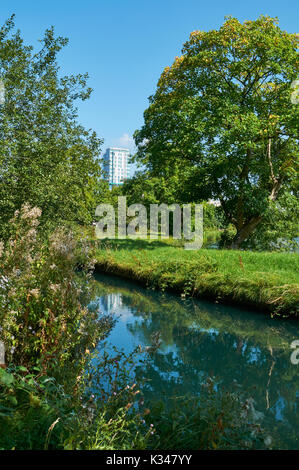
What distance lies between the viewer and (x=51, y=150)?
29.0ft

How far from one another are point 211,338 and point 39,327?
420cm

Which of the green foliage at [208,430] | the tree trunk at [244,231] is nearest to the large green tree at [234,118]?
the tree trunk at [244,231]

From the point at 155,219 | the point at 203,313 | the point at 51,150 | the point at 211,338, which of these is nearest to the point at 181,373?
the point at 211,338

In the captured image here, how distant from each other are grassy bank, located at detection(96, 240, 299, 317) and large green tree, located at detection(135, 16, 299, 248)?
4.07 m

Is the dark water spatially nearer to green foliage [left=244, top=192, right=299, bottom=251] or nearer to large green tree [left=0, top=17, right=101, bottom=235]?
large green tree [left=0, top=17, right=101, bottom=235]

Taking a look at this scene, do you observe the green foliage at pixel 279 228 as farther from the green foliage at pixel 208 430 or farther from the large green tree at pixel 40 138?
the green foliage at pixel 208 430

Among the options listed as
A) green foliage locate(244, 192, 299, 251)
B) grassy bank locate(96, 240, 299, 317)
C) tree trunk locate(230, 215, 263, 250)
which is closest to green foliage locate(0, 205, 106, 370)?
grassy bank locate(96, 240, 299, 317)

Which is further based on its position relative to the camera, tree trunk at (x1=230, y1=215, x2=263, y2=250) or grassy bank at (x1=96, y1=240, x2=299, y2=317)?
tree trunk at (x1=230, y1=215, x2=263, y2=250)

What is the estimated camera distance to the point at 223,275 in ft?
33.8

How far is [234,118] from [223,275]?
680cm

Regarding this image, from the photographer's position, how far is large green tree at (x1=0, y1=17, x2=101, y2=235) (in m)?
8.10

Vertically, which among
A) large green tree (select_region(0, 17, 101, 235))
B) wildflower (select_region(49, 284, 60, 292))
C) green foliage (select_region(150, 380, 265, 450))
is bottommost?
green foliage (select_region(150, 380, 265, 450))

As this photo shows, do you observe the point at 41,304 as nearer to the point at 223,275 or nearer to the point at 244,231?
the point at 223,275

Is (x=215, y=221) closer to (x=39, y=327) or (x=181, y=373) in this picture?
(x=181, y=373)
